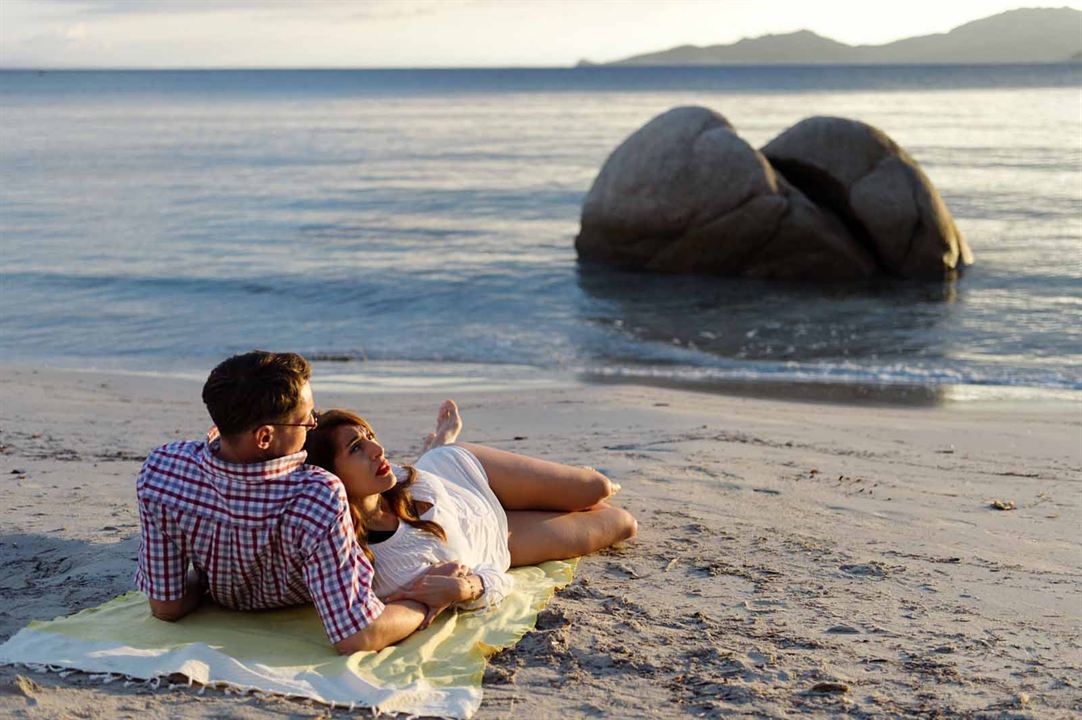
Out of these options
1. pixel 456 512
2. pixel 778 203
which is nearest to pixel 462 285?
pixel 778 203

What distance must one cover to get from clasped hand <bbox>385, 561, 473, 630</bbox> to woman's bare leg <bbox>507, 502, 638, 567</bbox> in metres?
0.61

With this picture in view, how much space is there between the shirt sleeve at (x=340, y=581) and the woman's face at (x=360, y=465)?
25 centimetres

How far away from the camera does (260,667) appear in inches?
151

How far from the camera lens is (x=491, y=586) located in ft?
14.5

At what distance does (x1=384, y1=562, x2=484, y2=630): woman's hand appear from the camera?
4.19m

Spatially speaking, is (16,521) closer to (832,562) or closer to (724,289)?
(832,562)

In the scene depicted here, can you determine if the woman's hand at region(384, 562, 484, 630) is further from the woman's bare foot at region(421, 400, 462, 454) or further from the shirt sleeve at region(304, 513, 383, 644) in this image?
the woman's bare foot at region(421, 400, 462, 454)

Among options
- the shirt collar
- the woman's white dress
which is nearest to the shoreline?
the woman's white dress

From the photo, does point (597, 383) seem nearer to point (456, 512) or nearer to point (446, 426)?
point (446, 426)

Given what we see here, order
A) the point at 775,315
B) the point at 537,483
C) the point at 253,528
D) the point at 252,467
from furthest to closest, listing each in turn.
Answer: the point at 775,315 < the point at 537,483 < the point at 253,528 < the point at 252,467

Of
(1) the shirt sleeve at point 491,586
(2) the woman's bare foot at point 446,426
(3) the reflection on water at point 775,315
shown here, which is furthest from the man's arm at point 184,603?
(3) the reflection on water at point 775,315

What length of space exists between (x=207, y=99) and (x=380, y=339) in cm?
8010

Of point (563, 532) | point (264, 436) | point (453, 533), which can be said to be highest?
point (264, 436)

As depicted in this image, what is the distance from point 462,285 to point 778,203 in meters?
4.42
